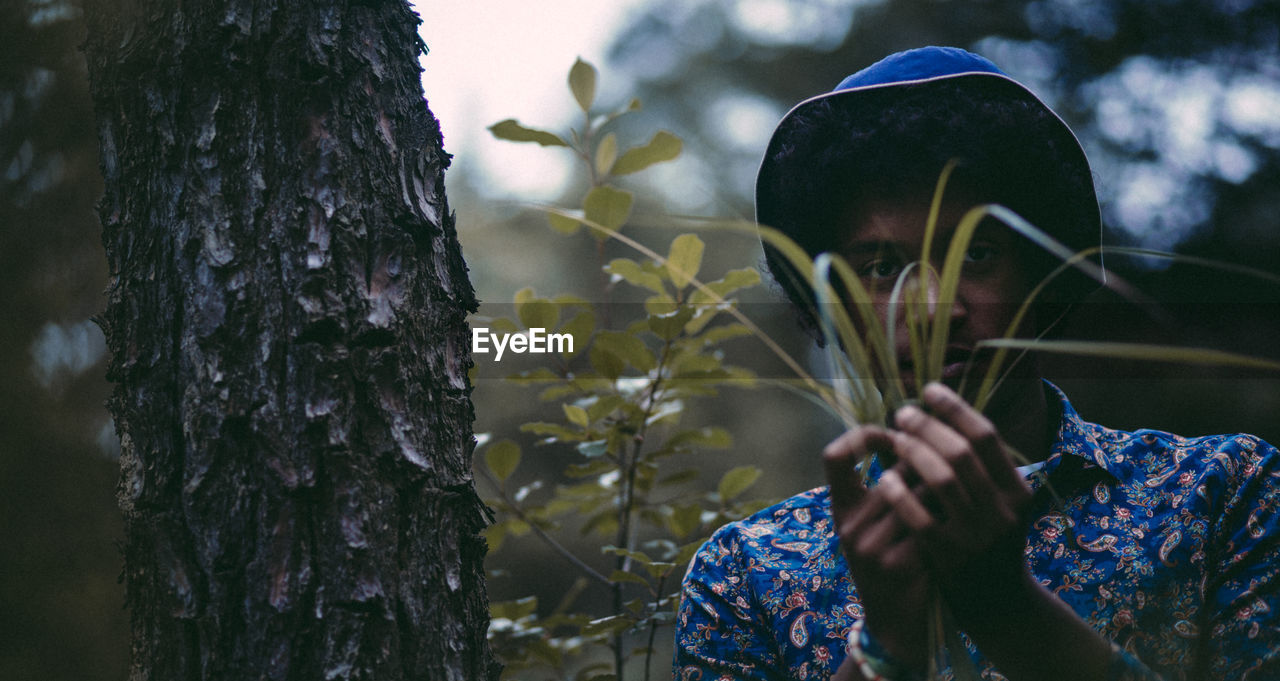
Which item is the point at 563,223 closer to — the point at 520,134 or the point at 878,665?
the point at 520,134

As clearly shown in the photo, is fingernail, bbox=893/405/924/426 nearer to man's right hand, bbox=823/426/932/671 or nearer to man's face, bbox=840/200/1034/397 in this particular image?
man's right hand, bbox=823/426/932/671

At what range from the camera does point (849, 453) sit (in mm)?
521

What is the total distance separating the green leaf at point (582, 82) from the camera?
1.16m

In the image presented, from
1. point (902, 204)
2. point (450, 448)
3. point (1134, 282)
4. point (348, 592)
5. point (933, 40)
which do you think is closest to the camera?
point (348, 592)

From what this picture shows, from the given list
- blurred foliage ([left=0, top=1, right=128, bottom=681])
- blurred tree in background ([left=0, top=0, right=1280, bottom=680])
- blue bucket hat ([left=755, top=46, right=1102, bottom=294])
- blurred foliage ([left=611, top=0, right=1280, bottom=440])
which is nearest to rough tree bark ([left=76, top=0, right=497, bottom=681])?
blurred tree in background ([left=0, top=0, right=1280, bottom=680])

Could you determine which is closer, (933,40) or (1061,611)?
(1061,611)

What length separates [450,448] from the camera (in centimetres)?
79

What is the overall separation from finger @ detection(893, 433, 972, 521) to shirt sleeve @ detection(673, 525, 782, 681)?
0.56 meters

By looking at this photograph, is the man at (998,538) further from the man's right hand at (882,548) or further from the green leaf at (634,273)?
the green leaf at (634,273)

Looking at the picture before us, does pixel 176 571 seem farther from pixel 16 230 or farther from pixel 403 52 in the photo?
pixel 16 230

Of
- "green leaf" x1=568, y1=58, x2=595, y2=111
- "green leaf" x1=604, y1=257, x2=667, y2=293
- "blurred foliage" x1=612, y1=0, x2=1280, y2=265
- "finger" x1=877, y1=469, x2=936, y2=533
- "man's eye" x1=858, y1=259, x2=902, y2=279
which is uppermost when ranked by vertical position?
"blurred foliage" x1=612, y1=0, x2=1280, y2=265

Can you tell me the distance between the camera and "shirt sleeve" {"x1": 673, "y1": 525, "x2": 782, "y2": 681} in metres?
0.96

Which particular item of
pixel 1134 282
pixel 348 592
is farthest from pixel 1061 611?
pixel 1134 282

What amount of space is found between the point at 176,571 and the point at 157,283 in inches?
11.2
